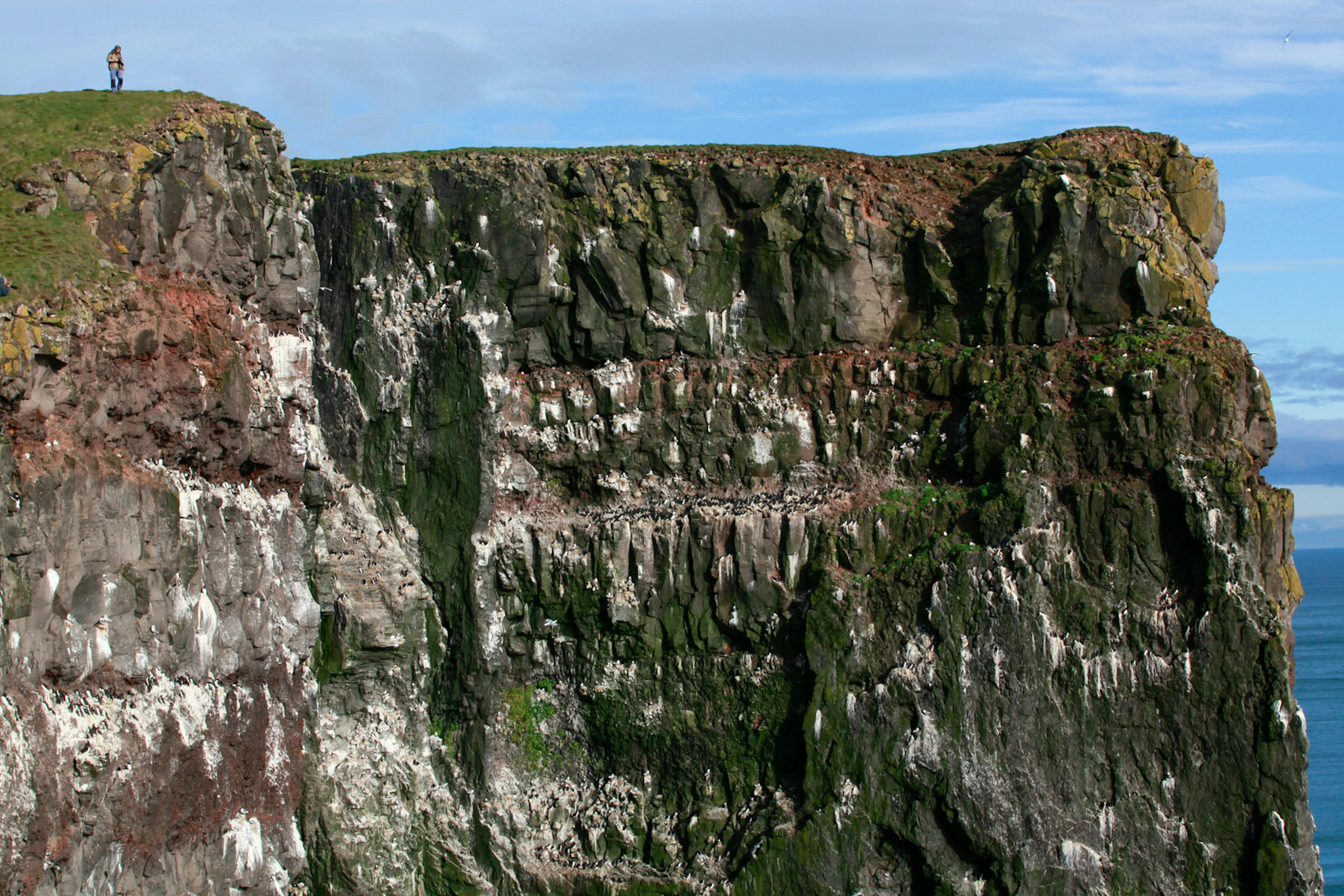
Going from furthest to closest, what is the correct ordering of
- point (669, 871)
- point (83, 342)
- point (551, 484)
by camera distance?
point (551, 484)
point (669, 871)
point (83, 342)

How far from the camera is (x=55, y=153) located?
22.6 meters

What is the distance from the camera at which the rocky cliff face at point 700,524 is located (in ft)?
78.3

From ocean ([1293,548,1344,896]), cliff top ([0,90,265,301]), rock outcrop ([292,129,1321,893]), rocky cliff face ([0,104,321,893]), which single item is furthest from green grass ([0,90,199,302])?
ocean ([1293,548,1344,896])

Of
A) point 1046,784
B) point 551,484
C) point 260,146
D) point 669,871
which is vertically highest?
point 260,146

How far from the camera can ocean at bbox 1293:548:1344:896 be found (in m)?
40.1

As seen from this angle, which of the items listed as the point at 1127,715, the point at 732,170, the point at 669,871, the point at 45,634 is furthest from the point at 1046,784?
the point at 45,634

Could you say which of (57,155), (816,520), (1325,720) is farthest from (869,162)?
(1325,720)

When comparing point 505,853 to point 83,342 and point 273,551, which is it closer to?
point 273,551

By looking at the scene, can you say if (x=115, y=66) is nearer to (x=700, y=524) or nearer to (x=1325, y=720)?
(x=700, y=524)

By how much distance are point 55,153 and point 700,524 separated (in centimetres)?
1446

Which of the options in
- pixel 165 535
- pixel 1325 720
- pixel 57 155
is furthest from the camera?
pixel 1325 720

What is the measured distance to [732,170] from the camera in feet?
97.8

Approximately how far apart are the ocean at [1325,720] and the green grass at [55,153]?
30881 millimetres

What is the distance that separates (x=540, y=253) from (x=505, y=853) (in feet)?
43.2
